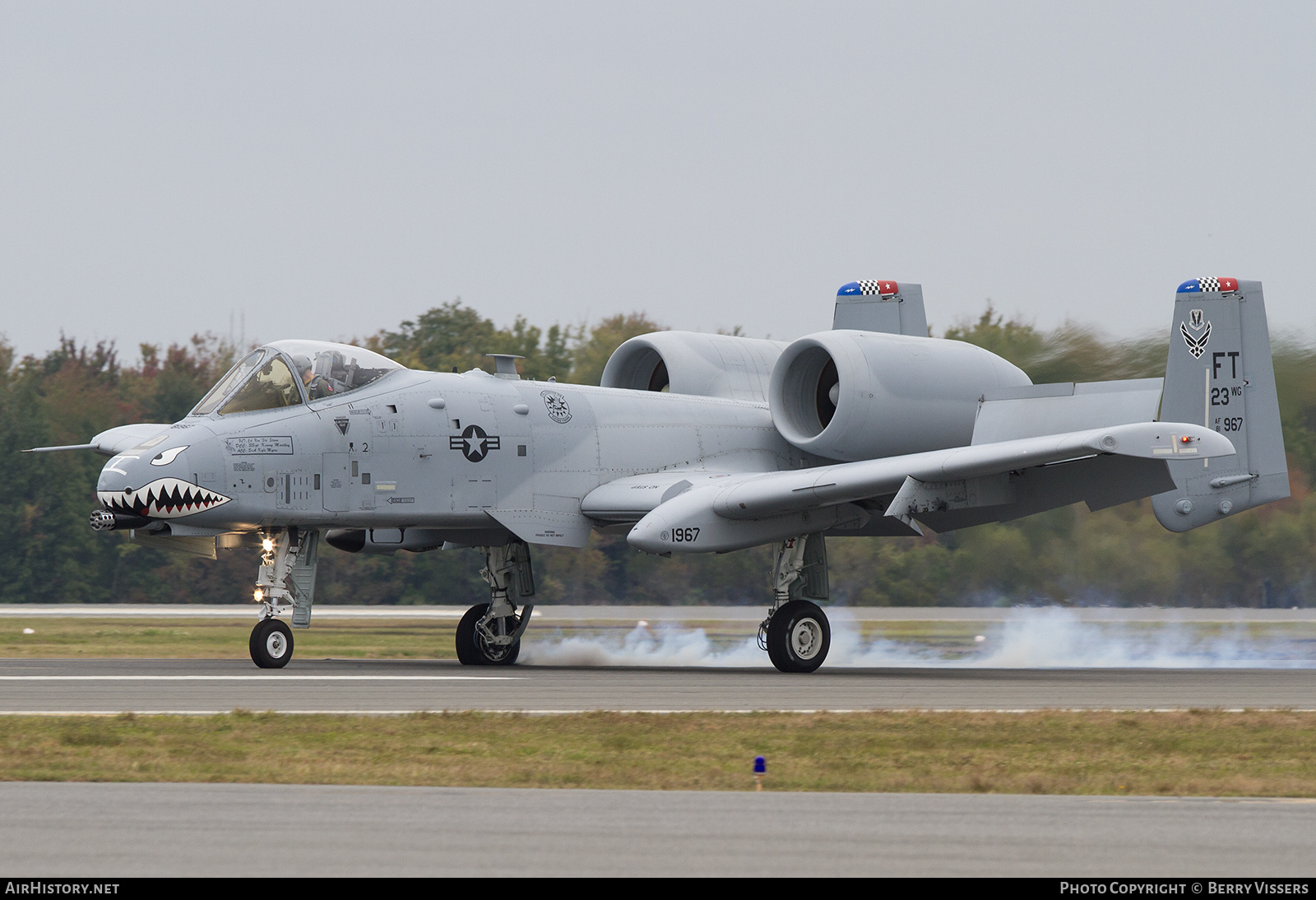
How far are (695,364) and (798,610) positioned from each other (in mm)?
5312

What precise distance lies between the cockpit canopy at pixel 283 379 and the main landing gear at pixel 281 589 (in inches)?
61.7

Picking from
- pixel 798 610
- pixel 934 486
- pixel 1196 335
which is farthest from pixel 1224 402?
pixel 798 610

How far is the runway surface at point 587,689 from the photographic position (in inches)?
567

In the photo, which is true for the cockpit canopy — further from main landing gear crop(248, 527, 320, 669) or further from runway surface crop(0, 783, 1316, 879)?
runway surface crop(0, 783, 1316, 879)

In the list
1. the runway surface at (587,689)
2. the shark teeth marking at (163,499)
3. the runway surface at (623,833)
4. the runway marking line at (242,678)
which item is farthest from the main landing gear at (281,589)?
the runway surface at (623,833)

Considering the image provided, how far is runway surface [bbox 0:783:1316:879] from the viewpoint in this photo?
654 centimetres

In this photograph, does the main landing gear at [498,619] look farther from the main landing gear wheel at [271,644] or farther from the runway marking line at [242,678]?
the main landing gear wheel at [271,644]

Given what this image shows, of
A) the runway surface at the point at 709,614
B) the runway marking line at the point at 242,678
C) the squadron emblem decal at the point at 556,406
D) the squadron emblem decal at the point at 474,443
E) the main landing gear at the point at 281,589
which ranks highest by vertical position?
the squadron emblem decal at the point at 556,406

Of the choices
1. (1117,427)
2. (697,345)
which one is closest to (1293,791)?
(1117,427)

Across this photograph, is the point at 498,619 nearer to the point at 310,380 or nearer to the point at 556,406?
the point at 556,406

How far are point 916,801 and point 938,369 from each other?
14377mm

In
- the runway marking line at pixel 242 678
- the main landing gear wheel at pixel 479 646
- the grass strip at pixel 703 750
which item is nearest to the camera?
the grass strip at pixel 703 750
